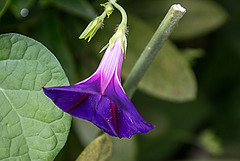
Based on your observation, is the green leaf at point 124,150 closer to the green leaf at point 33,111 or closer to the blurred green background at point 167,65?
the blurred green background at point 167,65

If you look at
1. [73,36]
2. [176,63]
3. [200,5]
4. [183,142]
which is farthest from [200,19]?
[183,142]

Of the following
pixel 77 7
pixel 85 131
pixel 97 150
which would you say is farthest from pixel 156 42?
pixel 85 131

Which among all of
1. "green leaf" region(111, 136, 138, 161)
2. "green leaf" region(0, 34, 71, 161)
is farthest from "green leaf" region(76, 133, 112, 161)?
"green leaf" region(111, 136, 138, 161)

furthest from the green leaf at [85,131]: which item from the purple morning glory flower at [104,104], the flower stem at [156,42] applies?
the purple morning glory flower at [104,104]

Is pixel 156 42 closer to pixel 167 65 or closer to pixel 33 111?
pixel 33 111

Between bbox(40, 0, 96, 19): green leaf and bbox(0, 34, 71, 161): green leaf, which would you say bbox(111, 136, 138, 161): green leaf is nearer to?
bbox(40, 0, 96, 19): green leaf

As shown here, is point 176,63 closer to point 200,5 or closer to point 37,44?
point 200,5
